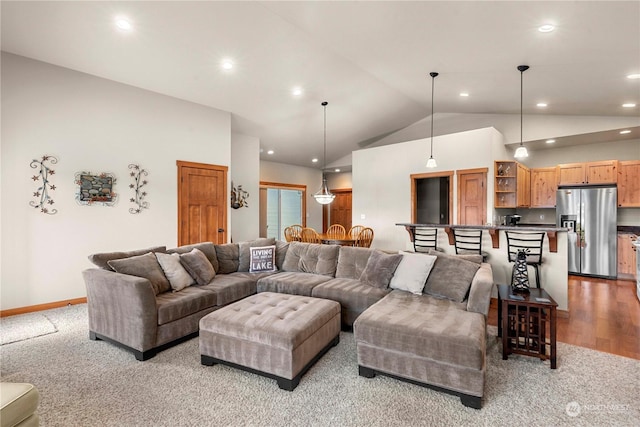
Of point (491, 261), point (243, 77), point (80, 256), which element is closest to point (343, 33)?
point (243, 77)

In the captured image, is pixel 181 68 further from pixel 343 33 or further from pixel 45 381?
pixel 45 381

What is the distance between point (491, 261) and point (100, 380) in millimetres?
4321

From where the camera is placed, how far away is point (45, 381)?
7.44ft

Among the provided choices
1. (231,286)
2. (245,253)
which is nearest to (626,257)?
(245,253)

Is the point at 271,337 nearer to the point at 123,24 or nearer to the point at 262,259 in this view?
the point at 262,259

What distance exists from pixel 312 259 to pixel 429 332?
7.05 feet

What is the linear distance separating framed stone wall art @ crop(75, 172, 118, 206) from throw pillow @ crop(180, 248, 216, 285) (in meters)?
1.82

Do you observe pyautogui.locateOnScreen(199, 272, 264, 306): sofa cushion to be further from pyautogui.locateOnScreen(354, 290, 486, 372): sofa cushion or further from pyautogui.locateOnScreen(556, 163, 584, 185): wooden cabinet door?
pyautogui.locateOnScreen(556, 163, 584, 185): wooden cabinet door

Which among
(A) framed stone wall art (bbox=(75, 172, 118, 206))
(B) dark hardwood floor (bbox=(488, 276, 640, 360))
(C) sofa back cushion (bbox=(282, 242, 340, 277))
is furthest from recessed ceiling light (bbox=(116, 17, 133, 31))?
(B) dark hardwood floor (bbox=(488, 276, 640, 360))

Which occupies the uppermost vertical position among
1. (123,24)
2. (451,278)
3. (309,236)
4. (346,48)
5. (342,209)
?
(346,48)

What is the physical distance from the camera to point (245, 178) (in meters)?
6.79

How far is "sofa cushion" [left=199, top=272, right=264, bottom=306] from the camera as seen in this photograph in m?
3.31

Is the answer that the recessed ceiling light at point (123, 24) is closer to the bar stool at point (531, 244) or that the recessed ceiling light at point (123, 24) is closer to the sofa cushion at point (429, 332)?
the sofa cushion at point (429, 332)

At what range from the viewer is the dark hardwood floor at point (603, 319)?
2.87 m
